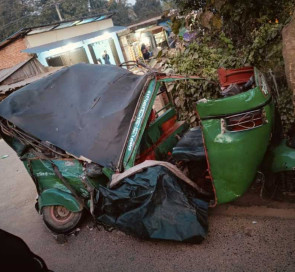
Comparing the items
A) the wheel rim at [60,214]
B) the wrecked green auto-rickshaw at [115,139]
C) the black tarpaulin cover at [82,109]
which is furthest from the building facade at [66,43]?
the wheel rim at [60,214]

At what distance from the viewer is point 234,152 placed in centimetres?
282

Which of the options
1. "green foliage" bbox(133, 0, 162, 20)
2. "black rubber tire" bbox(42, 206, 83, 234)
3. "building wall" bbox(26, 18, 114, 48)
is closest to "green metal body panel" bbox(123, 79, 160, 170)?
"black rubber tire" bbox(42, 206, 83, 234)

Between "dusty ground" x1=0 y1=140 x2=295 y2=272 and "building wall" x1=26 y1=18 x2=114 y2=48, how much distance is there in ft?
57.8

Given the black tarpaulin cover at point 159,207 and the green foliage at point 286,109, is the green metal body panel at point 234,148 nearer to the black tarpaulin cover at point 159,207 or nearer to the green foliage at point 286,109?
the black tarpaulin cover at point 159,207

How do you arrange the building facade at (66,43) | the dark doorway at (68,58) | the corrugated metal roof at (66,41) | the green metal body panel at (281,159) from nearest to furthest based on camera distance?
the green metal body panel at (281,159) < the corrugated metal roof at (66,41) < the building facade at (66,43) < the dark doorway at (68,58)

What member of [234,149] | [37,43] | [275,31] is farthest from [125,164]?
[37,43]

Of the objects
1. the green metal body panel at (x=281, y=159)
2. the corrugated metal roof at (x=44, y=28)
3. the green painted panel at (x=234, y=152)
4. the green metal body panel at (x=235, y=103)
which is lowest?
the green metal body panel at (x=281, y=159)

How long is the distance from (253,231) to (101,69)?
3.01 m

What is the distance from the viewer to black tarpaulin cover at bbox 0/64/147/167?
11.4 ft

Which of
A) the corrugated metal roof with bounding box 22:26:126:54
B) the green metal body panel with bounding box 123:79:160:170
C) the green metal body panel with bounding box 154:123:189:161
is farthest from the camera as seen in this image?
the corrugated metal roof with bounding box 22:26:126:54

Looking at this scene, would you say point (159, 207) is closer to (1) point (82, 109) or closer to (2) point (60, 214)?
(1) point (82, 109)

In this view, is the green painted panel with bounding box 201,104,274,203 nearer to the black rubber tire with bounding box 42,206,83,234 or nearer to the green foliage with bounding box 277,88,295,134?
the green foliage with bounding box 277,88,295,134

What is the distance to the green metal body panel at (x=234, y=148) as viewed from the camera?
9.13 ft

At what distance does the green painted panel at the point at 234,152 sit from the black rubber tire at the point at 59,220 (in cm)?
220
